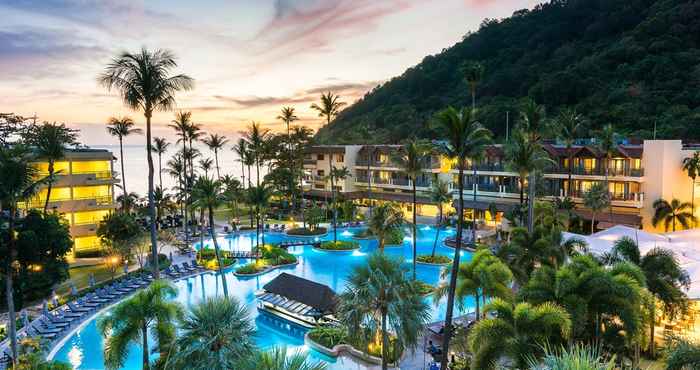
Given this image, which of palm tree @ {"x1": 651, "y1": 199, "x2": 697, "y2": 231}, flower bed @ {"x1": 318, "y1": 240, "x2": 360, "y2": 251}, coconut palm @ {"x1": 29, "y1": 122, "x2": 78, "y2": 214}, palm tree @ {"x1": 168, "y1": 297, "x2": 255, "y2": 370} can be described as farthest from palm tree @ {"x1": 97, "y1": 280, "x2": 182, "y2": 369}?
palm tree @ {"x1": 651, "y1": 199, "x2": 697, "y2": 231}

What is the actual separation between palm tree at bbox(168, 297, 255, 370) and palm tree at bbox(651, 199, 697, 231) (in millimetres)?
37659

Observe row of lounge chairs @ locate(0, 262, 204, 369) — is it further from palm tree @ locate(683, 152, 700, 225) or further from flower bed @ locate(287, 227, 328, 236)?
palm tree @ locate(683, 152, 700, 225)

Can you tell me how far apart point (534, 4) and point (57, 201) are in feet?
314

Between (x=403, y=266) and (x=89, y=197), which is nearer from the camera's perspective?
(x=403, y=266)

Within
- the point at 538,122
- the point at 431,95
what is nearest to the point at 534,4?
the point at 431,95

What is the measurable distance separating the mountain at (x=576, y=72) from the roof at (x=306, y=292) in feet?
97.2

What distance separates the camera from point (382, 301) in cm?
1409

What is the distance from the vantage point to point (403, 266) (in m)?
14.7

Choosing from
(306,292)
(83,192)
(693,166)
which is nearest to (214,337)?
(306,292)

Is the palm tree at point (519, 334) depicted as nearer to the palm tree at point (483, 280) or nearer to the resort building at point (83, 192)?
the palm tree at point (483, 280)

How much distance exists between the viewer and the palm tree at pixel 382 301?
548 inches

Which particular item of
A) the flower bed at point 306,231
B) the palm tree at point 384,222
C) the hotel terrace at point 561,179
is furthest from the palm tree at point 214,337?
the flower bed at point 306,231

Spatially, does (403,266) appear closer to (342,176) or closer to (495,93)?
(342,176)

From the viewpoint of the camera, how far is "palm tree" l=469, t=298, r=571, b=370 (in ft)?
39.0
